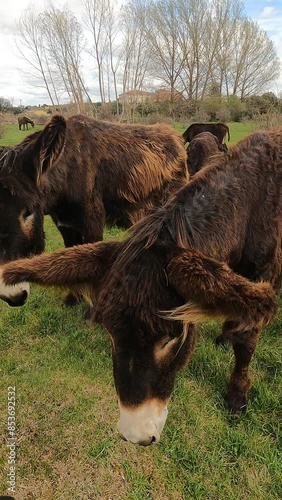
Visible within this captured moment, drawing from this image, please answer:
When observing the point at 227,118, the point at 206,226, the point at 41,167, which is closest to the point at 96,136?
the point at 41,167

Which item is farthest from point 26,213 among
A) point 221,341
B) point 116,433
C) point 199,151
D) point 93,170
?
point 199,151

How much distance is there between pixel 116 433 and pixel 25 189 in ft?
7.63

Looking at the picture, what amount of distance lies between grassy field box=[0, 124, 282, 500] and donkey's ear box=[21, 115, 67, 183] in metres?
1.64

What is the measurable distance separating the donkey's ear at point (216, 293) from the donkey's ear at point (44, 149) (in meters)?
2.35

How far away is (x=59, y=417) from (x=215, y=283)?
230cm

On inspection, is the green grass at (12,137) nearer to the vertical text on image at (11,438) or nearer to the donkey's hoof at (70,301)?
the donkey's hoof at (70,301)

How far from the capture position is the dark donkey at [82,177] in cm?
334

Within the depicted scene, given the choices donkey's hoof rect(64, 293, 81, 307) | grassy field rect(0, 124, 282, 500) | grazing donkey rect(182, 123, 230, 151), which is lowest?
grassy field rect(0, 124, 282, 500)

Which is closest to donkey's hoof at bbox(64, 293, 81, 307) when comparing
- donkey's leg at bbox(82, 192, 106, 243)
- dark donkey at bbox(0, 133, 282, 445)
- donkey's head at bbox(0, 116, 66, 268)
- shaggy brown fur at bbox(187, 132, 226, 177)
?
donkey's leg at bbox(82, 192, 106, 243)

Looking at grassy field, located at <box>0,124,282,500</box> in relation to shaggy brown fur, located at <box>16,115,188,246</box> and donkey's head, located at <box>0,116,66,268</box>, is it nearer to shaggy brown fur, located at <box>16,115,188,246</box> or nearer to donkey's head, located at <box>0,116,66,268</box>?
donkey's head, located at <box>0,116,66,268</box>

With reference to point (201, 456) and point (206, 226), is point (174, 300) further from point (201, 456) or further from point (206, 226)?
point (201, 456)

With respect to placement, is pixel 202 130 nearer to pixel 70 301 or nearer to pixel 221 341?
pixel 70 301

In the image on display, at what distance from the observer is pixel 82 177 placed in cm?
389

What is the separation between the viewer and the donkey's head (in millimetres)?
3240
